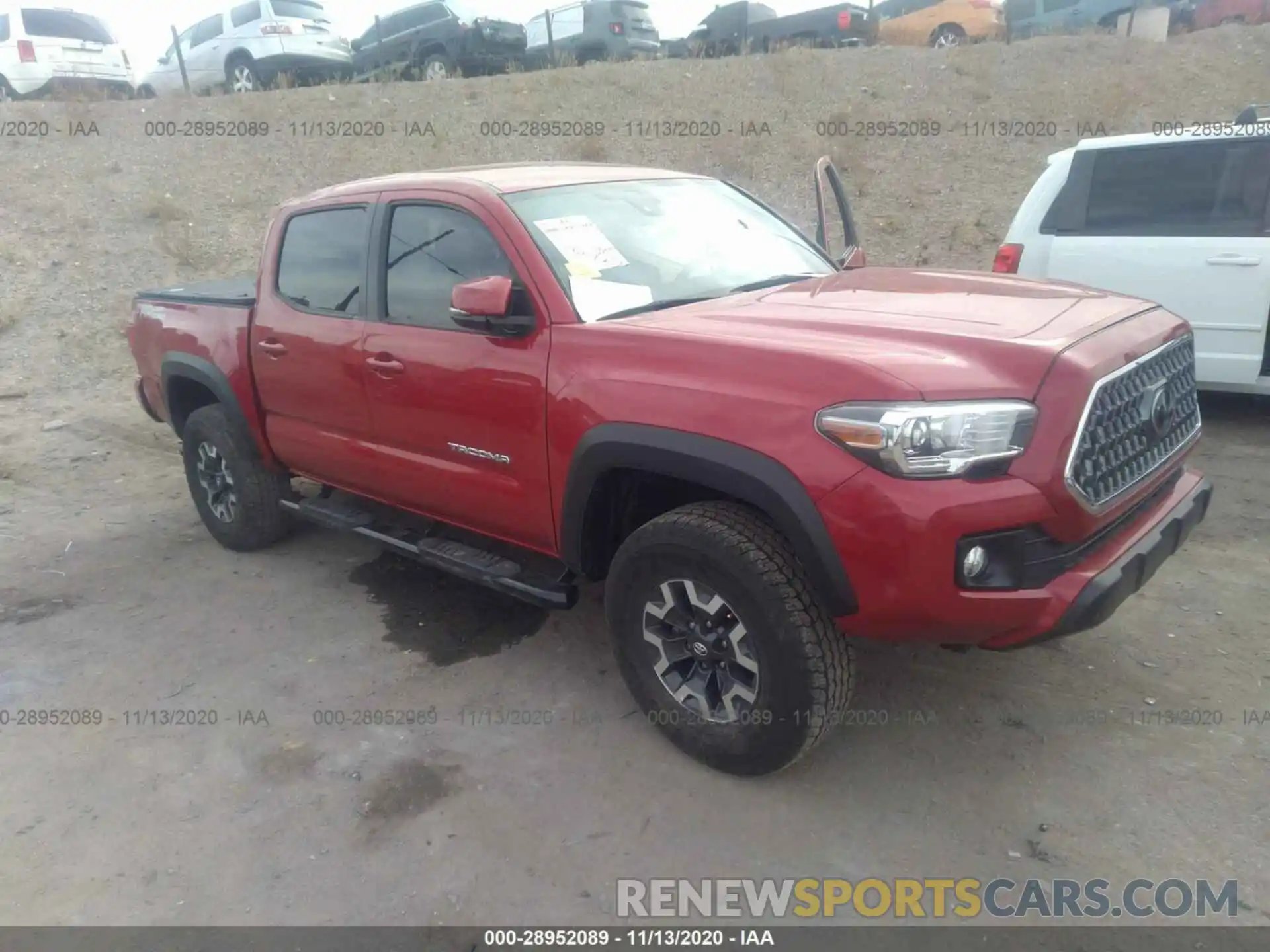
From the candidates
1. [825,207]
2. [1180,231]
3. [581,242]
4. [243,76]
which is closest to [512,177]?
[581,242]

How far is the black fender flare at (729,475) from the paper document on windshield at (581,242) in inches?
29.0

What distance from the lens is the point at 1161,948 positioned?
7.78 ft

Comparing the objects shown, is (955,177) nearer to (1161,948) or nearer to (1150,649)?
(1150,649)

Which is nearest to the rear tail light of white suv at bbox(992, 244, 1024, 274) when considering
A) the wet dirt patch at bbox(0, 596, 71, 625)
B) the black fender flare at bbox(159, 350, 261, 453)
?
the black fender flare at bbox(159, 350, 261, 453)

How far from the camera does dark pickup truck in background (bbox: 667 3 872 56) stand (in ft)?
60.1

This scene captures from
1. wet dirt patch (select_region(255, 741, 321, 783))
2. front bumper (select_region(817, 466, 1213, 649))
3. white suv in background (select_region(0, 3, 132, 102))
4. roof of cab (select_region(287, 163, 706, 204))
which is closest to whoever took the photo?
front bumper (select_region(817, 466, 1213, 649))

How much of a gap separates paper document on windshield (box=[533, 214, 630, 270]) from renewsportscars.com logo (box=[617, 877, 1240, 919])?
205cm

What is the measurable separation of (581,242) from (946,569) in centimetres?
178

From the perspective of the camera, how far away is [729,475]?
270 cm

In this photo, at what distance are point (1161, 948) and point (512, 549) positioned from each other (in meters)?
2.62

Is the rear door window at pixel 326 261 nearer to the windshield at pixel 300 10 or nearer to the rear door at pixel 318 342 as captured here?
the rear door at pixel 318 342

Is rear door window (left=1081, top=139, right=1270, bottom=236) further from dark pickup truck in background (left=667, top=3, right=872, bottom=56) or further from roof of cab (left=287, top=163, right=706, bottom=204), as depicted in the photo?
dark pickup truck in background (left=667, top=3, right=872, bottom=56)

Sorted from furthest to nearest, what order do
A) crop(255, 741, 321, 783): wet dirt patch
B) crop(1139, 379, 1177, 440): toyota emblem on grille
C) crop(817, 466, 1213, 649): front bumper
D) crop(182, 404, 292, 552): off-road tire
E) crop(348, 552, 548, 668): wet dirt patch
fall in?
1. crop(182, 404, 292, 552): off-road tire
2. crop(348, 552, 548, 668): wet dirt patch
3. crop(255, 741, 321, 783): wet dirt patch
4. crop(1139, 379, 1177, 440): toyota emblem on grille
5. crop(817, 466, 1213, 649): front bumper

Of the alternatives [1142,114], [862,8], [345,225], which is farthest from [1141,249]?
[862,8]
